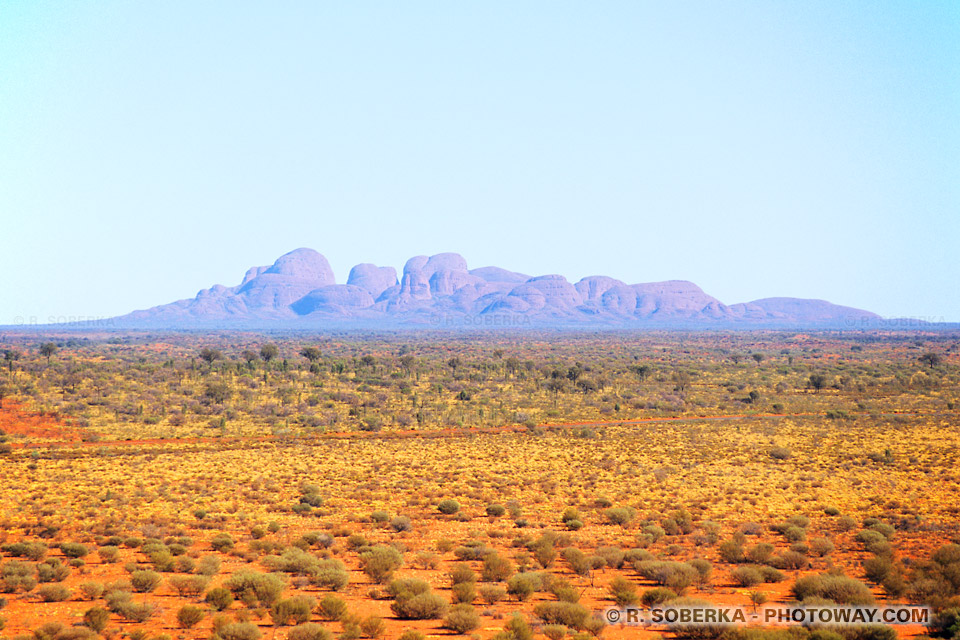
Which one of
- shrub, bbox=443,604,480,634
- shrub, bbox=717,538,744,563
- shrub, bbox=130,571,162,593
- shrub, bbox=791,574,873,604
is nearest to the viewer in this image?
shrub, bbox=443,604,480,634

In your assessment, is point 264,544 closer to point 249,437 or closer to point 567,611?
point 567,611

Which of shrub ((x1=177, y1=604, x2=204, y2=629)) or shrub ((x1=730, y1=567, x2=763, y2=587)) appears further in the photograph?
shrub ((x1=730, y1=567, x2=763, y2=587))

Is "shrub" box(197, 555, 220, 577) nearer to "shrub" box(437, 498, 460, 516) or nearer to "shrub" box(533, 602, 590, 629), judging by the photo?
"shrub" box(533, 602, 590, 629)

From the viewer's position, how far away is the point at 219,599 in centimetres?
1363

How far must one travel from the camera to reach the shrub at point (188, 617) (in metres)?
12.6

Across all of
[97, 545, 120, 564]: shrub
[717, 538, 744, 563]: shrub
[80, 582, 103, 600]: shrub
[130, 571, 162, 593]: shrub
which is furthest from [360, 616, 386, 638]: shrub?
[717, 538, 744, 563]: shrub

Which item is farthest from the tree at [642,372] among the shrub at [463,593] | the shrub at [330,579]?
the shrub at [463,593]

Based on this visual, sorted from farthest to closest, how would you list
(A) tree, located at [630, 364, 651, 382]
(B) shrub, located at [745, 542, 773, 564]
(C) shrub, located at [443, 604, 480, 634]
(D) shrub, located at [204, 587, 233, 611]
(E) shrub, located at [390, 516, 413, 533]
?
(A) tree, located at [630, 364, 651, 382]
(E) shrub, located at [390, 516, 413, 533]
(B) shrub, located at [745, 542, 773, 564]
(D) shrub, located at [204, 587, 233, 611]
(C) shrub, located at [443, 604, 480, 634]

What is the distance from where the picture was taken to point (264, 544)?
18.0 meters

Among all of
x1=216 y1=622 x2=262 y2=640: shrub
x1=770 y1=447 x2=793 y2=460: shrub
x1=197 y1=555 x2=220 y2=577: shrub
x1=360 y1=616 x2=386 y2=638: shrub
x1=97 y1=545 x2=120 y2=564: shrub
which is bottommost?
x1=770 y1=447 x2=793 y2=460: shrub

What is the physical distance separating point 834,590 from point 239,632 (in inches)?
414

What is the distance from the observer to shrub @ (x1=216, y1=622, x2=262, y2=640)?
11.6 metres

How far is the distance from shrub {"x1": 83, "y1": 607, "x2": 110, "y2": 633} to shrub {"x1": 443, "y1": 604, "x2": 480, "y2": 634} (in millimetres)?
5771

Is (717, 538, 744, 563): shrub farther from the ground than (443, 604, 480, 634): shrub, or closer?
closer
